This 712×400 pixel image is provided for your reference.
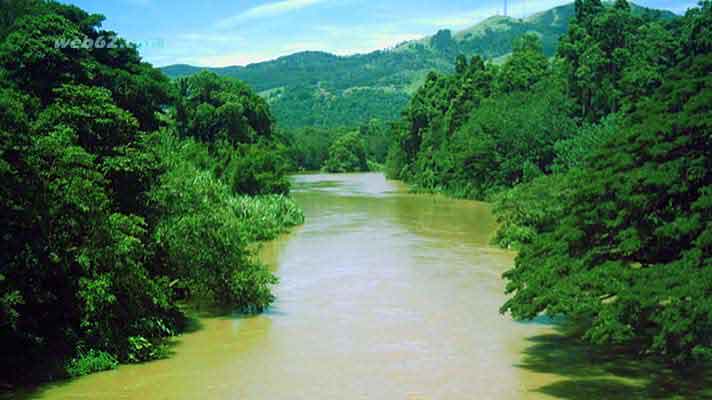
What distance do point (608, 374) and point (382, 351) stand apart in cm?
559

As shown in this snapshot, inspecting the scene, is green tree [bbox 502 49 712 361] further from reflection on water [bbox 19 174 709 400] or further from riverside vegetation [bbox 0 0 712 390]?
reflection on water [bbox 19 174 709 400]

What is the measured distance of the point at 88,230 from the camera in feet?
57.2

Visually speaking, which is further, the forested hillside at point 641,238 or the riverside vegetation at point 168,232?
the riverside vegetation at point 168,232

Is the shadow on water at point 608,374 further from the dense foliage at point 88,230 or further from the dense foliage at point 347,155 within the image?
the dense foliage at point 347,155

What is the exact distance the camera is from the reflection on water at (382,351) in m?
16.0

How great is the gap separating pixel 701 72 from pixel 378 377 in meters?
9.95

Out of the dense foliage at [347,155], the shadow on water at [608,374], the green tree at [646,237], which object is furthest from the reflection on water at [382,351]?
the dense foliage at [347,155]

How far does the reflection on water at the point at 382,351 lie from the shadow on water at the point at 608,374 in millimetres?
41

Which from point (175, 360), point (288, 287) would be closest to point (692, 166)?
point (175, 360)

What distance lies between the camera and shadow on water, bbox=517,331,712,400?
15445mm

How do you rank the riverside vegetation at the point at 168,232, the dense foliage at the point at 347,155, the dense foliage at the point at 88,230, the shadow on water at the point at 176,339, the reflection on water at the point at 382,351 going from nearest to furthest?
the riverside vegetation at the point at 168,232
the shadow on water at the point at 176,339
the dense foliage at the point at 88,230
the reflection on water at the point at 382,351
the dense foliage at the point at 347,155

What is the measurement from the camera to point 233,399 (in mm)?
15648

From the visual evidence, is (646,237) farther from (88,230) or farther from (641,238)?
(88,230)

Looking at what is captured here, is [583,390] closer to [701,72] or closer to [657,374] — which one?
[657,374]
